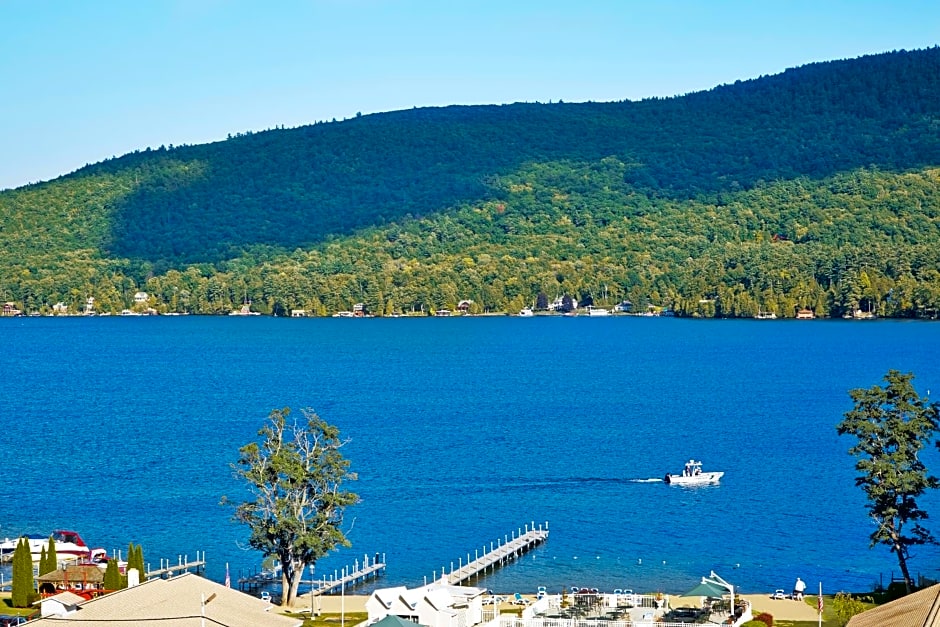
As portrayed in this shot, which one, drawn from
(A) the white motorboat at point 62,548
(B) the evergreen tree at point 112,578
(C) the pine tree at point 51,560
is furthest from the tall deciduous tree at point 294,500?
(A) the white motorboat at point 62,548

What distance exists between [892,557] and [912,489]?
31.4 feet

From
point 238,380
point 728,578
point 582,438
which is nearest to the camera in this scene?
point 728,578

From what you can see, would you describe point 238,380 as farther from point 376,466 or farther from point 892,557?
point 892,557

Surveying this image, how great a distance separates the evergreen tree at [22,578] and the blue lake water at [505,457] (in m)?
8.71

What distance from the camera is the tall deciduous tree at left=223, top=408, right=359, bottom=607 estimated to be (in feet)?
152

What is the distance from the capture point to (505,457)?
82500mm

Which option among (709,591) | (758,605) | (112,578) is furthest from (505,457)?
(709,591)

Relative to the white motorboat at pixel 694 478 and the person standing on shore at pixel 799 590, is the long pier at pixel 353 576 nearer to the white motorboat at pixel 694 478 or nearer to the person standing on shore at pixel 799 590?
the person standing on shore at pixel 799 590

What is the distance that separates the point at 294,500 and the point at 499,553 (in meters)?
11.0

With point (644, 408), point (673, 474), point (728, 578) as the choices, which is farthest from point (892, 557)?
point (644, 408)

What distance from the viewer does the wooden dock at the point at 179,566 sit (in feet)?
171

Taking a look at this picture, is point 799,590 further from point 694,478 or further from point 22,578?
point 694,478

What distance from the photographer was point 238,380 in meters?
136

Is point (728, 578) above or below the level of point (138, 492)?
below
